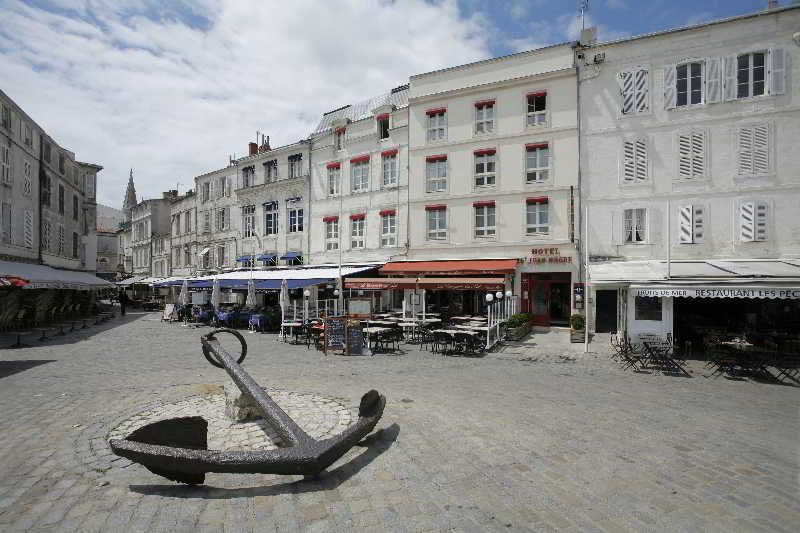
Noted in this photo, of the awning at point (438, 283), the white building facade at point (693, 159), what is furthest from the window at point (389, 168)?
the white building facade at point (693, 159)

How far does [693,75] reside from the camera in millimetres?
17000

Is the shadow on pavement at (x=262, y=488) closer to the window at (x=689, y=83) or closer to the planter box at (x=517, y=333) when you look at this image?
the planter box at (x=517, y=333)

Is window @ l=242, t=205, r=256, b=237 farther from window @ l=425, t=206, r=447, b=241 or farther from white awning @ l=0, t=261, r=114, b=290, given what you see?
window @ l=425, t=206, r=447, b=241

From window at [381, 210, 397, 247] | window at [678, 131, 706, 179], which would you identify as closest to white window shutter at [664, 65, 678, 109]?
window at [678, 131, 706, 179]

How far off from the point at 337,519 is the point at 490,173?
19244 millimetres

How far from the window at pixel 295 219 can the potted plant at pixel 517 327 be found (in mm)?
16612

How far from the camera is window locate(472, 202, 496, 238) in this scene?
20.7 meters

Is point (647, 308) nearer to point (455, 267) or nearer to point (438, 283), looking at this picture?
point (438, 283)

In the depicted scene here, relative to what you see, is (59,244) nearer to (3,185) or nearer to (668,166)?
(3,185)

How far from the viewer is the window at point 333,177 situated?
84.8 ft

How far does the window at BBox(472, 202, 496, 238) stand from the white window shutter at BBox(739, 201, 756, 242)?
9892 mm

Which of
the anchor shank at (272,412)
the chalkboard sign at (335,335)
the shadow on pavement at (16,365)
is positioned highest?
the anchor shank at (272,412)

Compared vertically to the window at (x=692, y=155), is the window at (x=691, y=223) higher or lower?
lower

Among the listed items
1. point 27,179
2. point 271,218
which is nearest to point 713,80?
point 271,218
